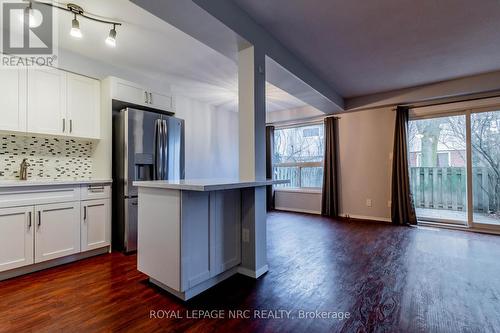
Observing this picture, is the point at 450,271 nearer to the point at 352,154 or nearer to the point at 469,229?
the point at 469,229

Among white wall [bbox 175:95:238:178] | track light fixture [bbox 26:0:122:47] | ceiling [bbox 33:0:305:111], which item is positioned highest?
ceiling [bbox 33:0:305:111]

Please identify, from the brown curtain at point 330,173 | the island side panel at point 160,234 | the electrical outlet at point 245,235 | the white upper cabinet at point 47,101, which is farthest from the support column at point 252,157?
the brown curtain at point 330,173

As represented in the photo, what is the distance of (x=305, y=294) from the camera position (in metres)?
1.91

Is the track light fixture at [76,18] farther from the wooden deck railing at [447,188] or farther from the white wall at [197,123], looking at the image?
the wooden deck railing at [447,188]

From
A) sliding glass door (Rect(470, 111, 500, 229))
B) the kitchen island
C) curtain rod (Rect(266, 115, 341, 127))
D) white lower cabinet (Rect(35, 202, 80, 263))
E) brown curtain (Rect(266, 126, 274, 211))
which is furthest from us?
brown curtain (Rect(266, 126, 274, 211))

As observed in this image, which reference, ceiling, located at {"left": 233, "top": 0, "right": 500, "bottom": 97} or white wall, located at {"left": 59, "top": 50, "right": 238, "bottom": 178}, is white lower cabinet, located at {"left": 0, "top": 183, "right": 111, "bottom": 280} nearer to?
white wall, located at {"left": 59, "top": 50, "right": 238, "bottom": 178}

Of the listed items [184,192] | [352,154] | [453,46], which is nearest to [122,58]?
[184,192]

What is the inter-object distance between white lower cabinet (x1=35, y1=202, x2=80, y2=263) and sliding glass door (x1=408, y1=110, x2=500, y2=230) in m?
5.18

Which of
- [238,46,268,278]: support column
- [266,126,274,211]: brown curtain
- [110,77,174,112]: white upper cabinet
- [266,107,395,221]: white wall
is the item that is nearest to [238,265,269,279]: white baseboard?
[238,46,268,278]: support column

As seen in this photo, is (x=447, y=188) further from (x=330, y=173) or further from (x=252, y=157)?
(x=252, y=157)

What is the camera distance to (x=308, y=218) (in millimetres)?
4824

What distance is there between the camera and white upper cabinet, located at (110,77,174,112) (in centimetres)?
303

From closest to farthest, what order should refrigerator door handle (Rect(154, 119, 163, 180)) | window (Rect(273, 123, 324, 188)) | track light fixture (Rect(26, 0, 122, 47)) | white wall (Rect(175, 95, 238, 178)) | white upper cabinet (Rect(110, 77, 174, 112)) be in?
track light fixture (Rect(26, 0, 122, 47)) → white upper cabinet (Rect(110, 77, 174, 112)) → refrigerator door handle (Rect(154, 119, 163, 180)) → white wall (Rect(175, 95, 238, 178)) → window (Rect(273, 123, 324, 188))

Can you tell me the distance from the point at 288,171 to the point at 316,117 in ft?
4.84
